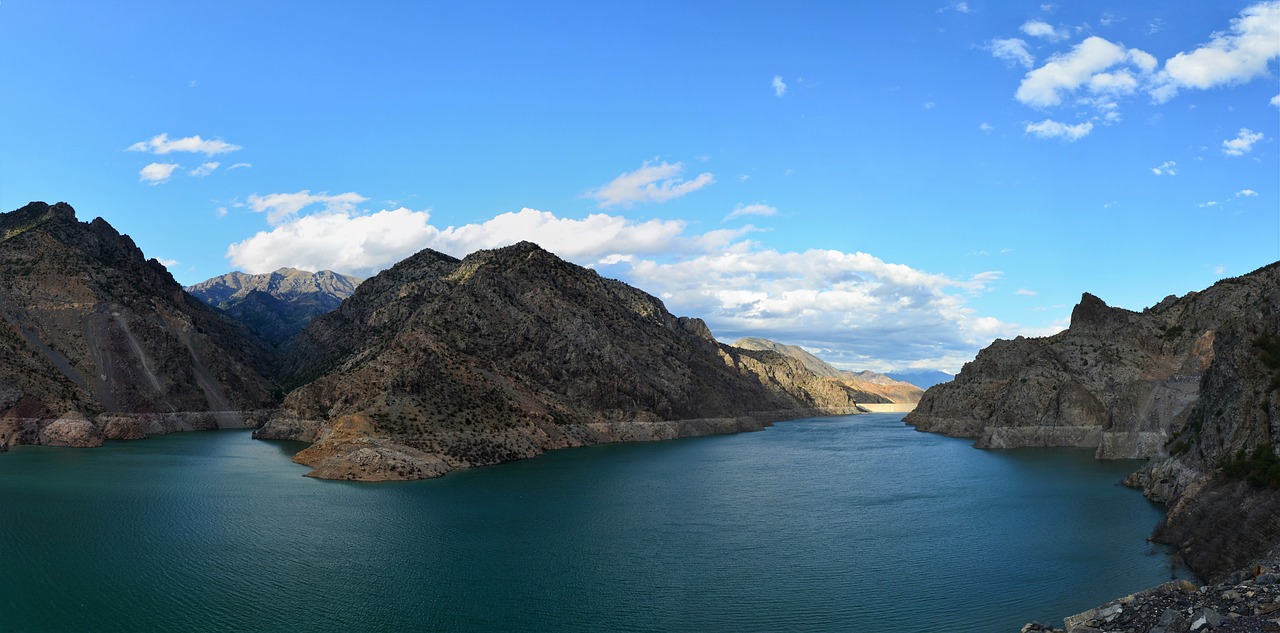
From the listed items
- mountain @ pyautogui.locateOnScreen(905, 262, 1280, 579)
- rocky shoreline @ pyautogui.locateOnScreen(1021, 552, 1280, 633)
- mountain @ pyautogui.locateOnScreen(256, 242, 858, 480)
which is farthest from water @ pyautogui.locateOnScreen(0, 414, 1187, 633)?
mountain @ pyautogui.locateOnScreen(256, 242, 858, 480)

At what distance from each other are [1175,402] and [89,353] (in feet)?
653

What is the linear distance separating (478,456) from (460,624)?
67.1 m

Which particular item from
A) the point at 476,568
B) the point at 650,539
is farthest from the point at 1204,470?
the point at 476,568

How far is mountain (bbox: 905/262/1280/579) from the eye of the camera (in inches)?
1777

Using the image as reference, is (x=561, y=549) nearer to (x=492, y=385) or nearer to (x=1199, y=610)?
(x=1199, y=610)

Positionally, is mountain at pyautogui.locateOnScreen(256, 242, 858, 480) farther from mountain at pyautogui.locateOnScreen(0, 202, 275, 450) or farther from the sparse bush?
the sparse bush

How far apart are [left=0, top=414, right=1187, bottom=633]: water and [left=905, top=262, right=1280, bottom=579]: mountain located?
5.13 m

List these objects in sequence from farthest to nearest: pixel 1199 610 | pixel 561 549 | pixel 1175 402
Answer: pixel 1175 402 < pixel 561 549 < pixel 1199 610

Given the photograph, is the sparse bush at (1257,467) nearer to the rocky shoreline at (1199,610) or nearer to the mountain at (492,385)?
the rocky shoreline at (1199,610)

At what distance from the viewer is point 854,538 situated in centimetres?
6003

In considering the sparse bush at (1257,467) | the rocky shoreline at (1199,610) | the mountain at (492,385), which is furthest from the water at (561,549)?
the mountain at (492,385)

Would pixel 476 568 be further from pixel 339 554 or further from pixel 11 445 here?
pixel 11 445

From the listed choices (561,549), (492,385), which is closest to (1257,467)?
(561,549)

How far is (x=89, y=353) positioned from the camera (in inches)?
6093
